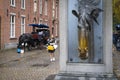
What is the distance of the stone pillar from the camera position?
29.7ft

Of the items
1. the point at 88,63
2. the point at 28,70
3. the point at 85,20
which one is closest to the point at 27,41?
the point at 28,70

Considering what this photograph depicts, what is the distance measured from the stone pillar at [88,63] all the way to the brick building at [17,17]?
19569 mm

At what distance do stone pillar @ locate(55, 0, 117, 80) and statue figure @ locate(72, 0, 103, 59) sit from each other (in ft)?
0.79

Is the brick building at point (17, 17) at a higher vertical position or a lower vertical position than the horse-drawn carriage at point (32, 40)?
higher

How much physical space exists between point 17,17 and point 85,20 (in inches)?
901

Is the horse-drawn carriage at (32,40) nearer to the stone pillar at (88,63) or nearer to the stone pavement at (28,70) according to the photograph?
the stone pavement at (28,70)

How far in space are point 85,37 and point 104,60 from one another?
0.79m

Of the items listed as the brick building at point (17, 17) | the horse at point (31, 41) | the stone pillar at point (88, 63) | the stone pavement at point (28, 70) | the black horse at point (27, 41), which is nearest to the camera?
the stone pillar at point (88, 63)

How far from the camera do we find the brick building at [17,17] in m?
28.7

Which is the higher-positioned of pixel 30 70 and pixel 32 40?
pixel 32 40

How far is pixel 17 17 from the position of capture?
1244 inches

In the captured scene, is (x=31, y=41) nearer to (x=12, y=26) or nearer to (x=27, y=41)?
(x=27, y=41)

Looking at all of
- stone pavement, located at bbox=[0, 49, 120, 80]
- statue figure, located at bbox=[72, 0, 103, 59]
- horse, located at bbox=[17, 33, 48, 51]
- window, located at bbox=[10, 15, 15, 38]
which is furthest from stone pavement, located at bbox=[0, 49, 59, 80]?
window, located at bbox=[10, 15, 15, 38]

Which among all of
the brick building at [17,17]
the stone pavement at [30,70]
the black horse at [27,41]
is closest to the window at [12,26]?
the brick building at [17,17]
